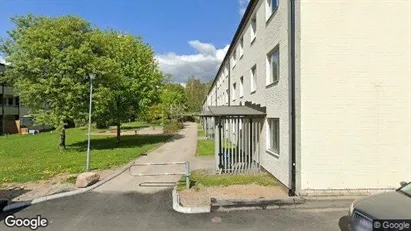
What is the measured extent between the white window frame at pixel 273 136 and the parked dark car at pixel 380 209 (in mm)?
5227

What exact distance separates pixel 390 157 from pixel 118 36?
78.4 feet

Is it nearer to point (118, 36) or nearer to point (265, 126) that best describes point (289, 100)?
point (265, 126)

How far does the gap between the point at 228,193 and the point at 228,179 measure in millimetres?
1764

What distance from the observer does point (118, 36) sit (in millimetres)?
26812

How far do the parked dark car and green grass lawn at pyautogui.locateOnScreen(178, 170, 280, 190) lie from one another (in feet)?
16.1

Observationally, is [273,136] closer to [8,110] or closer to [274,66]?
[274,66]

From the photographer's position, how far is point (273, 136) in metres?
11.5

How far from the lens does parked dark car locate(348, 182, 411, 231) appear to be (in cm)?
460

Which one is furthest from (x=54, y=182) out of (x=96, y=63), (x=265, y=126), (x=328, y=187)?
(x=96, y=63)

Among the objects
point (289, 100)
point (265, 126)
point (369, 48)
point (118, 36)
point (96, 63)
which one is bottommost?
point (265, 126)

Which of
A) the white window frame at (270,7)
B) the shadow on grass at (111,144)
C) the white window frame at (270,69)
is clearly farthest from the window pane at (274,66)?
the shadow on grass at (111,144)

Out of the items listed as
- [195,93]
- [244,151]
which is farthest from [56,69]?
[195,93]

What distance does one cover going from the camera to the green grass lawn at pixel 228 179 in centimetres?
1031

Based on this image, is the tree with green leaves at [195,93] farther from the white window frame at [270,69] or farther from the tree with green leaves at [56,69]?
the white window frame at [270,69]
